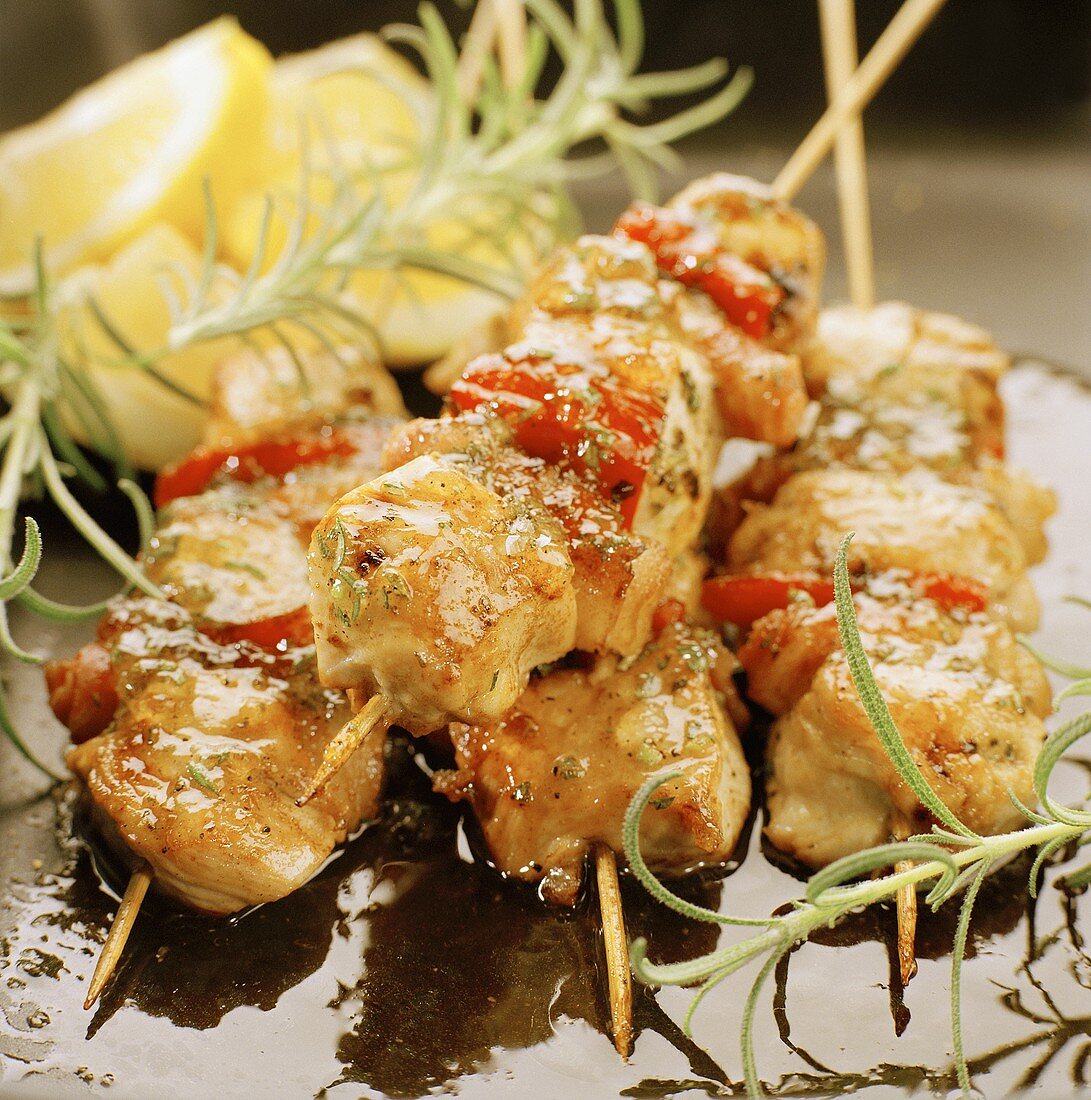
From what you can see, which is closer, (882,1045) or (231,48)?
(882,1045)

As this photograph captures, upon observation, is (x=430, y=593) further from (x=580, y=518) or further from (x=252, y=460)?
(x=252, y=460)

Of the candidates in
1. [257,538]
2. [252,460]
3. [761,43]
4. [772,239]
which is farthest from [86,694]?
[761,43]

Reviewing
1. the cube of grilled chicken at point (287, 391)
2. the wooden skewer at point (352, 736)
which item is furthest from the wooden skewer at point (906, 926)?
the cube of grilled chicken at point (287, 391)

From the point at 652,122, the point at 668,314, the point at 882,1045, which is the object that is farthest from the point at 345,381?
the point at 652,122

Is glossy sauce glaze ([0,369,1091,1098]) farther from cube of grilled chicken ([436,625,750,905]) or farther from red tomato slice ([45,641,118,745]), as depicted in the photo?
red tomato slice ([45,641,118,745])

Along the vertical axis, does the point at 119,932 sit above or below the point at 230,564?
below

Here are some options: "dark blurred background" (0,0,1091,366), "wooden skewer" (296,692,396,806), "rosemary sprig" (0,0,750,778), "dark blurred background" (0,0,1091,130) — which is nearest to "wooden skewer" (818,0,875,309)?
"rosemary sprig" (0,0,750,778)

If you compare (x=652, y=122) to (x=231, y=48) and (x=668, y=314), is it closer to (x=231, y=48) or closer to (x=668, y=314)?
(x=231, y=48)
